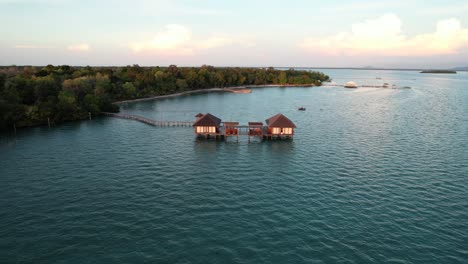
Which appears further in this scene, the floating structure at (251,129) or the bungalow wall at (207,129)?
the bungalow wall at (207,129)

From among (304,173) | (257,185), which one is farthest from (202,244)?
(304,173)

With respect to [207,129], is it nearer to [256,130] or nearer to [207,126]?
[207,126]

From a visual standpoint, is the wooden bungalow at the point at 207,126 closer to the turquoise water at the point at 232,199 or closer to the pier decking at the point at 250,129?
the pier decking at the point at 250,129

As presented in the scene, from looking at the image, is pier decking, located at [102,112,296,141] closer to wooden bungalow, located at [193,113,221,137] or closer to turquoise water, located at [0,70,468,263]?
wooden bungalow, located at [193,113,221,137]

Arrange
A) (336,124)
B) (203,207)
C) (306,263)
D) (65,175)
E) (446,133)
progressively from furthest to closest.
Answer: (336,124) → (446,133) → (65,175) → (203,207) → (306,263)

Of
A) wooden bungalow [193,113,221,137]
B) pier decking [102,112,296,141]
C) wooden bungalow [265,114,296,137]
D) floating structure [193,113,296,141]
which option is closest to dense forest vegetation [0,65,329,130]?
wooden bungalow [193,113,221,137]

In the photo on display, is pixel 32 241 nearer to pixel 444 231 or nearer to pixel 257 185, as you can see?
pixel 257 185

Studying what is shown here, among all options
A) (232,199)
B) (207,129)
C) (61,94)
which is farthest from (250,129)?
(61,94)

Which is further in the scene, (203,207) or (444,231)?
(203,207)

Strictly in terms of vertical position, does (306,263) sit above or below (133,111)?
below

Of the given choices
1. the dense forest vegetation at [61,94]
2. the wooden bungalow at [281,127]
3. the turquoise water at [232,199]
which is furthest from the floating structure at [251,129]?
the dense forest vegetation at [61,94]
